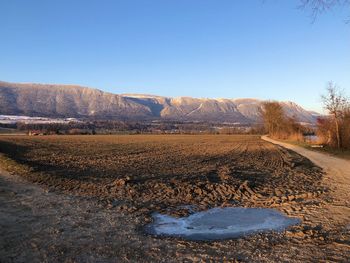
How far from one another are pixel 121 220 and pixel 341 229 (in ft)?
18.7

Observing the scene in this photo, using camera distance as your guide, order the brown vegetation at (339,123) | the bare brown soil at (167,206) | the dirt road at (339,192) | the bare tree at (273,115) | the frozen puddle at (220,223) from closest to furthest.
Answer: the bare brown soil at (167,206)
the frozen puddle at (220,223)
the dirt road at (339,192)
the brown vegetation at (339,123)
the bare tree at (273,115)

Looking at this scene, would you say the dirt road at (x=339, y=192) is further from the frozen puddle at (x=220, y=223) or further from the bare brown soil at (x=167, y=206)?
the frozen puddle at (x=220, y=223)

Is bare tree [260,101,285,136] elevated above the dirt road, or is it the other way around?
→ bare tree [260,101,285,136]

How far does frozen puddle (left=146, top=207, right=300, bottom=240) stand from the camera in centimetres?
954

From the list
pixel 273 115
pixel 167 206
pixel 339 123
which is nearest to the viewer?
pixel 167 206

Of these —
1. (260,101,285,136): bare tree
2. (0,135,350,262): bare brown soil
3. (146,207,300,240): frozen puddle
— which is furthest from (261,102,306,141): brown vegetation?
(146,207,300,240): frozen puddle

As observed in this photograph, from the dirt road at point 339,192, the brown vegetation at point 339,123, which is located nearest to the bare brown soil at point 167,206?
the dirt road at point 339,192

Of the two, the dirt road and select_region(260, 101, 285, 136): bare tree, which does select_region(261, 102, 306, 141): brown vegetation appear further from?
the dirt road

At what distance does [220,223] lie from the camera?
1055cm

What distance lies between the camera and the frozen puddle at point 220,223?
9539 mm

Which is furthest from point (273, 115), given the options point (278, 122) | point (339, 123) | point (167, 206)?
point (167, 206)

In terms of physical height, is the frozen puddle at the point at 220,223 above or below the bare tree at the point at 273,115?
below

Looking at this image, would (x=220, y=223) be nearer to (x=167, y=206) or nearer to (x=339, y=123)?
(x=167, y=206)

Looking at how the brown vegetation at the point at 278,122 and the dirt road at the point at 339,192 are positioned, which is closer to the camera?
the dirt road at the point at 339,192
